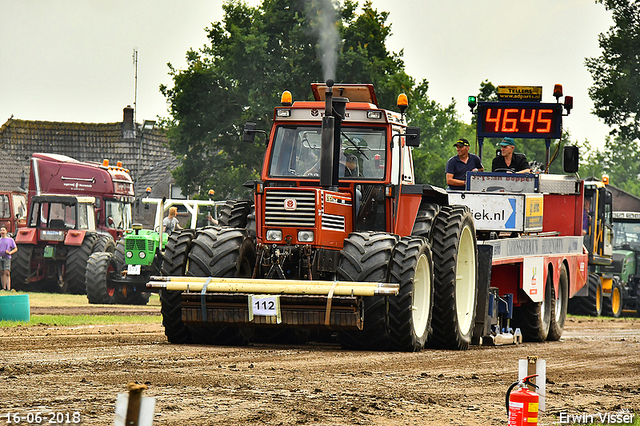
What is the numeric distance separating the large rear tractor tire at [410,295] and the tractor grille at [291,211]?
0.99m

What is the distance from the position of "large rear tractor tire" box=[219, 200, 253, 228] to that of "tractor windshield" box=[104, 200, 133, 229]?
1842 centimetres

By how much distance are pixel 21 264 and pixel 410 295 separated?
19.0 meters

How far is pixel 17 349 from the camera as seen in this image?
10.9 m

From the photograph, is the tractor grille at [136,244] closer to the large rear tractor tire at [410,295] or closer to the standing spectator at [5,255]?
the standing spectator at [5,255]

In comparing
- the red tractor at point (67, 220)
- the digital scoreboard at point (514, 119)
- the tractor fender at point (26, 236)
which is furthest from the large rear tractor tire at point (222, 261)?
the tractor fender at point (26, 236)

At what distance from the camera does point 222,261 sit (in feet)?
36.8

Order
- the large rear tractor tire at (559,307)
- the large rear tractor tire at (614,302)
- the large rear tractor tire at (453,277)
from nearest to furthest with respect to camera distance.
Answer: the large rear tractor tire at (453,277) < the large rear tractor tire at (559,307) < the large rear tractor tire at (614,302)

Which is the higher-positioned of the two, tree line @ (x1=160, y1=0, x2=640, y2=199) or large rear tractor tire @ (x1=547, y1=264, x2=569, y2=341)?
tree line @ (x1=160, y1=0, x2=640, y2=199)

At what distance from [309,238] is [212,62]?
102 ft

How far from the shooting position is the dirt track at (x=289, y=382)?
23.1 feet

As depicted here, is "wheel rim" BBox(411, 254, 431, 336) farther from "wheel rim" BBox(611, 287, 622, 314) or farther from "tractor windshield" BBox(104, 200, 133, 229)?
"tractor windshield" BBox(104, 200, 133, 229)

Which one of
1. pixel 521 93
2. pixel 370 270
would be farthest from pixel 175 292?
pixel 521 93

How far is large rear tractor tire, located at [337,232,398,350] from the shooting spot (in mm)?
10828

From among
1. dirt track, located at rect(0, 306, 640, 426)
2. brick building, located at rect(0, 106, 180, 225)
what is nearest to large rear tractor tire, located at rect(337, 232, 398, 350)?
dirt track, located at rect(0, 306, 640, 426)
